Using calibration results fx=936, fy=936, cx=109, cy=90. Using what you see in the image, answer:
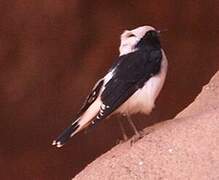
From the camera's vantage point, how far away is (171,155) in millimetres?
3133

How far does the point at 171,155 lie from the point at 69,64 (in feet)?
6.29

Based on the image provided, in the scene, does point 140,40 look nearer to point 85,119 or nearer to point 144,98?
point 144,98

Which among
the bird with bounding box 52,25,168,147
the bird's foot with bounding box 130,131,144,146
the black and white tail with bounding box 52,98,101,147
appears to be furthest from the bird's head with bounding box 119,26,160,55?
the bird's foot with bounding box 130,131,144,146

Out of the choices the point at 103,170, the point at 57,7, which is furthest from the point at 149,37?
the point at 57,7

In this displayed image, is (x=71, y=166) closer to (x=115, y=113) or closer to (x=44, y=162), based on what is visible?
(x=44, y=162)

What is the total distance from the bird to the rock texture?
0.20m

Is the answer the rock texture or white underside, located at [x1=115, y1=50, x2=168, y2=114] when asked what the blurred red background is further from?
the rock texture

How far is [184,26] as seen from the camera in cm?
507

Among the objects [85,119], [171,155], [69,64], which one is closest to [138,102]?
[85,119]

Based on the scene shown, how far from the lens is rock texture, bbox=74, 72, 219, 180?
304 centimetres

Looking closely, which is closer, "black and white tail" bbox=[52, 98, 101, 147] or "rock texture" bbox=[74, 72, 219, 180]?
"rock texture" bbox=[74, 72, 219, 180]

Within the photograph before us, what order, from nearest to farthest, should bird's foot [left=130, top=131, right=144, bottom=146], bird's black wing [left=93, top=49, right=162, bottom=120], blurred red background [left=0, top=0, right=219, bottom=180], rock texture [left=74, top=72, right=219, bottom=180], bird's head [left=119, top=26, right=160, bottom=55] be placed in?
rock texture [left=74, top=72, right=219, bottom=180]
bird's foot [left=130, top=131, right=144, bottom=146]
bird's black wing [left=93, top=49, right=162, bottom=120]
bird's head [left=119, top=26, right=160, bottom=55]
blurred red background [left=0, top=0, right=219, bottom=180]

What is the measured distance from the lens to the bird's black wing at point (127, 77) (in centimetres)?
356

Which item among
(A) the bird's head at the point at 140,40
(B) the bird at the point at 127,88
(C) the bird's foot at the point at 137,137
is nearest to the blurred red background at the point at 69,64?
(A) the bird's head at the point at 140,40
